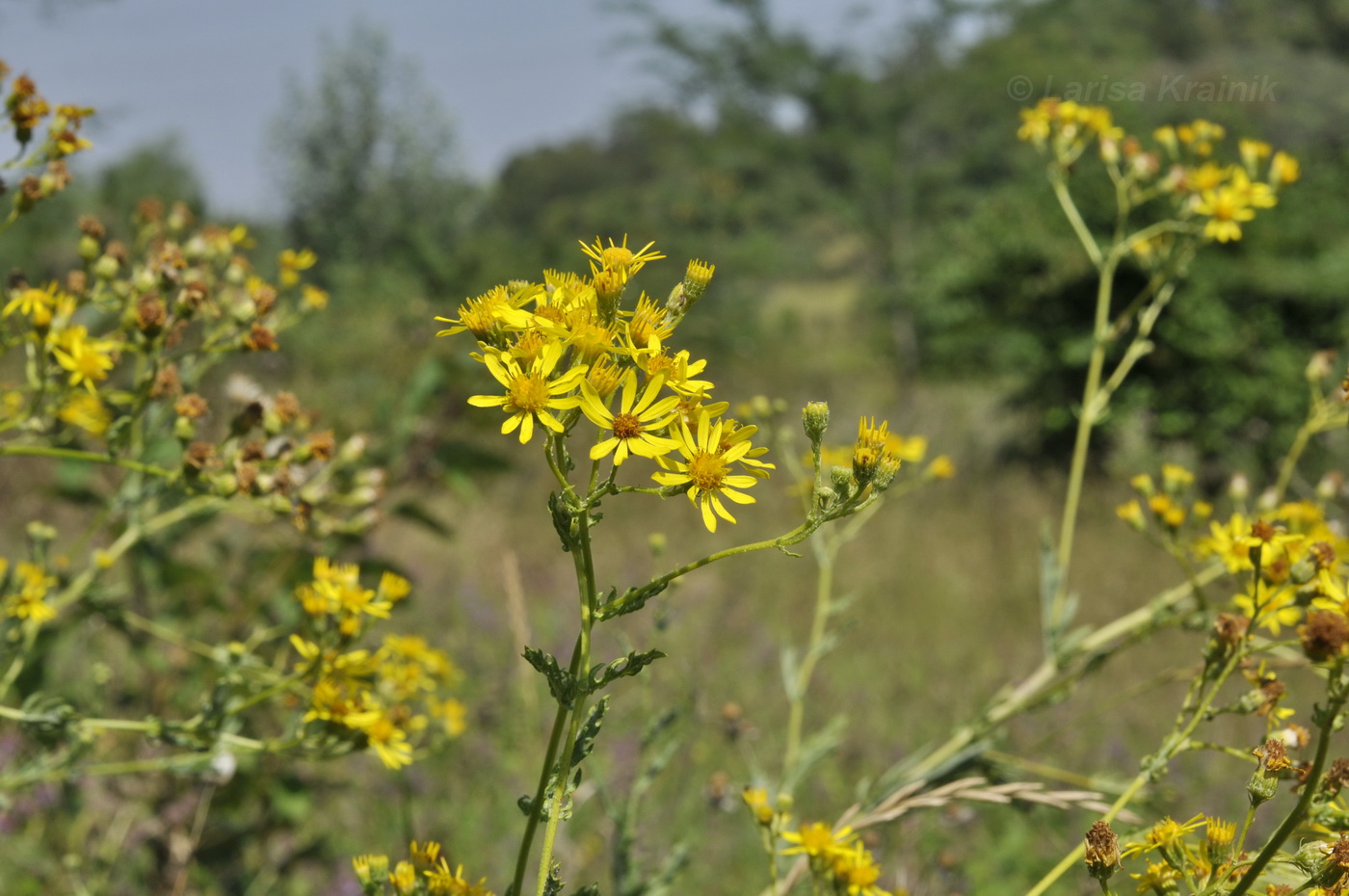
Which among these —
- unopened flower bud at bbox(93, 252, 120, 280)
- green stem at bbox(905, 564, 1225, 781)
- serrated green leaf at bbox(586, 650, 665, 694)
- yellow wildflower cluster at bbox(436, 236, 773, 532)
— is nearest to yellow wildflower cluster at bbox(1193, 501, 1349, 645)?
green stem at bbox(905, 564, 1225, 781)

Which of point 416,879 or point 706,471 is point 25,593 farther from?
point 706,471

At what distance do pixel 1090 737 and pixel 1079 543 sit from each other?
3.96 m

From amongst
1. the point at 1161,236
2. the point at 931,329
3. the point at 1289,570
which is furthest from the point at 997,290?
the point at 1289,570

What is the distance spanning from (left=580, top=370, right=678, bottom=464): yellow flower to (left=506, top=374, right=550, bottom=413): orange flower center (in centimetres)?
5

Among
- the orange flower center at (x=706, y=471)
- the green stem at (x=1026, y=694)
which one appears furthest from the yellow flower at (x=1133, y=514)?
the orange flower center at (x=706, y=471)

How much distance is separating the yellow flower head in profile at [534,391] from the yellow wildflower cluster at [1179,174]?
1954 mm

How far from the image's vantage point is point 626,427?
958mm

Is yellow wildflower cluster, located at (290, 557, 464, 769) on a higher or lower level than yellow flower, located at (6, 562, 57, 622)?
lower

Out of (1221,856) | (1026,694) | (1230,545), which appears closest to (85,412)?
(1026,694)

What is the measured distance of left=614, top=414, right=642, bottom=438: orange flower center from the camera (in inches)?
37.7

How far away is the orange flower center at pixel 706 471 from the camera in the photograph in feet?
3.26

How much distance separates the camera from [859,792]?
155cm

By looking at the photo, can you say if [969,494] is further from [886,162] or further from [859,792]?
[886,162]

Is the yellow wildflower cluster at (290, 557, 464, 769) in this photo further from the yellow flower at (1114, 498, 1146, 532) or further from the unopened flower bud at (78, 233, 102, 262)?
the yellow flower at (1114, 498, 1146, 532)
